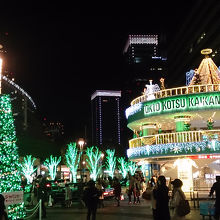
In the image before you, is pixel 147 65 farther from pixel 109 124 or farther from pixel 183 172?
pixel 183 172

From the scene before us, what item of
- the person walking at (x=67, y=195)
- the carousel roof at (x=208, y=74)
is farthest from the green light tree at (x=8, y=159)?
the carousel roof at (x=208, y=74)

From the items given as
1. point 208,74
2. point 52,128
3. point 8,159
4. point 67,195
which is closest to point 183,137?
point 208,74

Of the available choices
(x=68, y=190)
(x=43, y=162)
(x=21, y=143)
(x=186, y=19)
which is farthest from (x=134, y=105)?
(x=186, y=19)

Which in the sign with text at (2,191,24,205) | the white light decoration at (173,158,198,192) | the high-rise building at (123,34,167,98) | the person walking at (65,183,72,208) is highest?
the high-rise building at (123,34,167,98)

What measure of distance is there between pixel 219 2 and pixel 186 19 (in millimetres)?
20153

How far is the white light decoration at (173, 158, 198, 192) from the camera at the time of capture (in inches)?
1076

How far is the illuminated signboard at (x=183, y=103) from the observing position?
86.9 feet

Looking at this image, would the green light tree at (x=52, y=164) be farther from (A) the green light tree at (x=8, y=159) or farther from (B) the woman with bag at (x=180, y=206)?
(B) the woman with bag at (x=180, y=206)

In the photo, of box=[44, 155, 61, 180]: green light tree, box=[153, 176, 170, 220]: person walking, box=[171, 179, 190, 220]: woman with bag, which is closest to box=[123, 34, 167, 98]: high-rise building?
box=[44, 155, 61, 180]: green light tree

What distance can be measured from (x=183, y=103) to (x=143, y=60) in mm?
133936

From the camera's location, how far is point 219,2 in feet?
185

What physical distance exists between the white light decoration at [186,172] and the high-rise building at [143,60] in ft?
355

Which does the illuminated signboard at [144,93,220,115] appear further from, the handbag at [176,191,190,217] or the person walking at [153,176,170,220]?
the handbag at [176,191,190,217]

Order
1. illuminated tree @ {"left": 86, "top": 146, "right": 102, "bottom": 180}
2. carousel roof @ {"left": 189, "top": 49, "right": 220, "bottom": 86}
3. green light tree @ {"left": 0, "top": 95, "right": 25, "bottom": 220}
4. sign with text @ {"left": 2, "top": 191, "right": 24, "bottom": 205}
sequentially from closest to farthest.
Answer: sign with text @ {"left": 2, "top": 191, "right": 24, "bottom": 205}, green light tree @ {"left": 0, "top": 95, "right": 25, "bottom": 220}, carousel roof @ {"left": 189, "top": 49, "right": 220, "bottom": 86}, illuminated tree @ {"left": 86, "top": 146, "right": 102, "bottom": 180}
